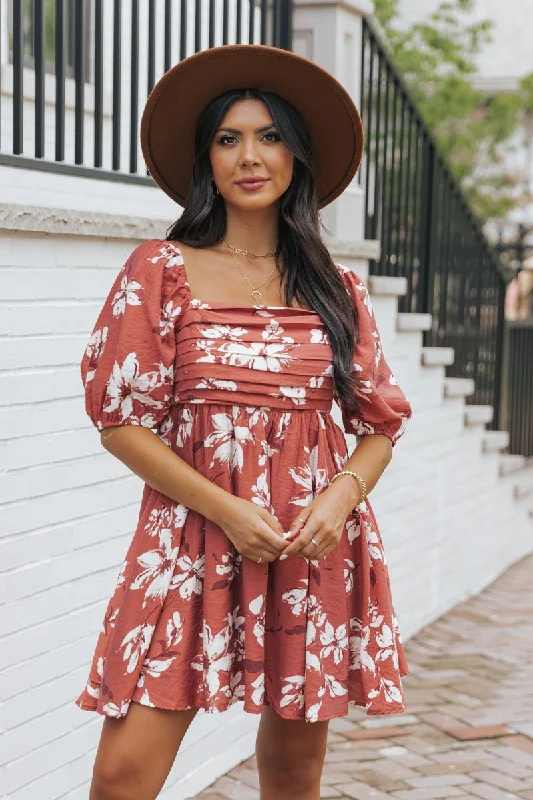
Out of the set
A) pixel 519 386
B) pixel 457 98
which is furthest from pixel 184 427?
pixel 457 98

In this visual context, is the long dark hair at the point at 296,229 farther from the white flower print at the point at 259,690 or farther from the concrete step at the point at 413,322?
the concrete step at the point at 413,322

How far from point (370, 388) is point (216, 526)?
0.51m

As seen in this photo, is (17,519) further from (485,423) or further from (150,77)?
(485,423)

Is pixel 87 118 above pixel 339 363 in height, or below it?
above

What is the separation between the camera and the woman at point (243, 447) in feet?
8.72

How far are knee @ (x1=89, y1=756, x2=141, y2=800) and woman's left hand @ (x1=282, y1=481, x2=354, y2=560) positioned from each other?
21.9 inches

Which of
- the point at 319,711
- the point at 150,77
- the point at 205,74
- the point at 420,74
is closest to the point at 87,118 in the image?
the point at 150,77

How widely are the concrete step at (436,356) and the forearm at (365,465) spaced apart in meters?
3.41

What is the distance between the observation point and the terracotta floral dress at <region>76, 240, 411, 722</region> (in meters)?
2.67

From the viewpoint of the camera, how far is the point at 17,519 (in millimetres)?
3330

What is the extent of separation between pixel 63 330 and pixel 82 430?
305 millimetres

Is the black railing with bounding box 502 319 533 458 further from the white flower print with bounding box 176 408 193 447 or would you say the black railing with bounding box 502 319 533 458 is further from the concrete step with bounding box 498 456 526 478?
the white flower print with bounding box 176 408 193 447

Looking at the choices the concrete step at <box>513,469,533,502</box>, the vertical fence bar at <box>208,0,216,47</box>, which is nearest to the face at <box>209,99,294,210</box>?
the vertical fence bar at <box>208,0,216,47</box>

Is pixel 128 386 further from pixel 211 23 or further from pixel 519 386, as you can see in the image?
pixel 519 386
